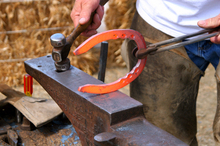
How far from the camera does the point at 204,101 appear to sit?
8.61 ft

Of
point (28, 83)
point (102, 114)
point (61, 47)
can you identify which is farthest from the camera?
point (28, 83)

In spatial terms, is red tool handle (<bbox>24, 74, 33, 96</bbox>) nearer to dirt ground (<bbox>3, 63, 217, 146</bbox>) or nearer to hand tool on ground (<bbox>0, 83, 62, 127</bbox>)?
hand tool on ground (<bbox>0, 83, 62, 127</bbox>)

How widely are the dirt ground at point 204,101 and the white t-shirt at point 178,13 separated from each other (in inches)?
50.1

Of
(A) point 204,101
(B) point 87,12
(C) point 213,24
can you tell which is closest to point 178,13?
(C) point 213,24

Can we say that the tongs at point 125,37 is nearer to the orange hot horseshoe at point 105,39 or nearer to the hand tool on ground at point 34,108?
the orange hot horseshoe at point 105,39

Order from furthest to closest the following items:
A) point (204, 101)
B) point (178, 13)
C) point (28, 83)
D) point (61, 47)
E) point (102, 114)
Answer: point (204, 101) < point (28, 83) < point (178, 13) < point (61, 47) < point (102, 114)

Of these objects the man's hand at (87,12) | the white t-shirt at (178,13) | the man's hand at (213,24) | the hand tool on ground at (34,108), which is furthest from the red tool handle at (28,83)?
the man's hand at (213,24)

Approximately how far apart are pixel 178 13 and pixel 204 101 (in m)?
1.72

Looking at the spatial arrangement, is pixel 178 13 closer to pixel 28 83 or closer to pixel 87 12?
pixel 87 12

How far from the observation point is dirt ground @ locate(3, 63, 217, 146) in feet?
7.13

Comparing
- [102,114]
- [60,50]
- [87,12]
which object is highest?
[87,12]

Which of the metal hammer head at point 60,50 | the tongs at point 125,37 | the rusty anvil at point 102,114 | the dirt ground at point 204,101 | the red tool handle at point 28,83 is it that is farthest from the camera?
the dirt ground at point 204,101

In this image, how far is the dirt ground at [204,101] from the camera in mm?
2174

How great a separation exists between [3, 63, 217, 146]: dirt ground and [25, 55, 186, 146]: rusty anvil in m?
1.46
